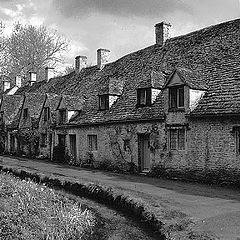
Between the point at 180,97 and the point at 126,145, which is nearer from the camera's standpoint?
the point at 180,97

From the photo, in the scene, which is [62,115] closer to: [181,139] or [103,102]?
[103,102]

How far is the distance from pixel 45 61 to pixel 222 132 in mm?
43179

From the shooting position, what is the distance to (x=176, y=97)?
816 inches

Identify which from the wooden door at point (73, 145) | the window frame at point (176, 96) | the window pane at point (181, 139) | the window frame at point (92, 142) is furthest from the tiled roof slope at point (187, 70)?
the wooden door at point (73, 145)

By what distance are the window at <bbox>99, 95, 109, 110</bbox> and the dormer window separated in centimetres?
345

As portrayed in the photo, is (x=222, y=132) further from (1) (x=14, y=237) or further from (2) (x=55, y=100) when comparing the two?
(2) (x=55, y=100)

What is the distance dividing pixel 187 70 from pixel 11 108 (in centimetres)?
2706

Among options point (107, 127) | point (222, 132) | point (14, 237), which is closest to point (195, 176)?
point (222, 132)

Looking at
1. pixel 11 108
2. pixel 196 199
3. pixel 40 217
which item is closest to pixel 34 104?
pixel 11 108

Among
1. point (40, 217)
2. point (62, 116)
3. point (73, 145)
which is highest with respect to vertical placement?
point (62, 116)

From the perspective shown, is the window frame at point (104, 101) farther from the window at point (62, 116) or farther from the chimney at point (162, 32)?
the chimney at point (162, 32)

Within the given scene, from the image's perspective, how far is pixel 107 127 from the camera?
993 inches

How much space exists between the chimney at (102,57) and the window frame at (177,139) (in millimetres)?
15949

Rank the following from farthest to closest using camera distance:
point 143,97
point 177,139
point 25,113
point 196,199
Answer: point 25,113 < point 143,97 < point 177,139 < point 196,199
